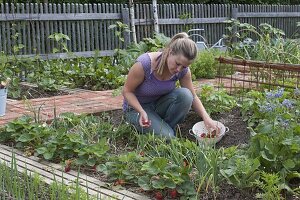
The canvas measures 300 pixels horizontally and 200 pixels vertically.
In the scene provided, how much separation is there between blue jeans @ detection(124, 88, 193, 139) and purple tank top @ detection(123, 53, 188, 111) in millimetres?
65

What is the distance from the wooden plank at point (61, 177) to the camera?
3084mm

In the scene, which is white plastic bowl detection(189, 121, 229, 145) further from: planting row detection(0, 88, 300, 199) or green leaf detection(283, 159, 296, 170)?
green leaf detection(283, 159, 296, 170)

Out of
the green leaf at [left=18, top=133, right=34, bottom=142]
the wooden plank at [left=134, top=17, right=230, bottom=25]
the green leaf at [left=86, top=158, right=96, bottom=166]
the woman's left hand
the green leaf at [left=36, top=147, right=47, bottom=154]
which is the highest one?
the wooden plank at [left=134, top=17, right=230, bottom=25]

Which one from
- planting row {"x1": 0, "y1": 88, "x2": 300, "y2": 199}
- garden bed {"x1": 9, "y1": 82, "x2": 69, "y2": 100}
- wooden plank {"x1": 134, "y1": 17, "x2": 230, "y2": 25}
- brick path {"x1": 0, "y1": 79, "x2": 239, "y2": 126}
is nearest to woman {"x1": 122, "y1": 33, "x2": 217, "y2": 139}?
planting row {"x1": 0, "y1": 88, "x2": 300, "y2": 199}

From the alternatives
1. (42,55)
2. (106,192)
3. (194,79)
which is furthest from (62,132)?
(42,55)

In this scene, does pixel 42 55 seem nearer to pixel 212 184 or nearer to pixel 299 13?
pixel 212 184

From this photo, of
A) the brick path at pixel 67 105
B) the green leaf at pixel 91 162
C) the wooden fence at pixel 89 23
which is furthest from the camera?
the wooden fence at pixel 89 23

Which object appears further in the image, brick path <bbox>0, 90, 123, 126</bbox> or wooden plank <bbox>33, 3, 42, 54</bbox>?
wooden plank <bbox>33, 3, 42, 54</bbox>

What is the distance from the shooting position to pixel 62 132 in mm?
3975

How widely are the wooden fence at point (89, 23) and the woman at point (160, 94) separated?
4.24 m

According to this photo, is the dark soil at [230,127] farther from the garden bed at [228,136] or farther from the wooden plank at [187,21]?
the wooden plank at [187,21]

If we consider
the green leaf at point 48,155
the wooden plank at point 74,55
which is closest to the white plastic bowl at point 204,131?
the green leaf at point 48,155

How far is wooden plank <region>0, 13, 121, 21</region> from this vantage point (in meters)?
8.46

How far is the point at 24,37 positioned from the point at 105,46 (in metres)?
1.73
